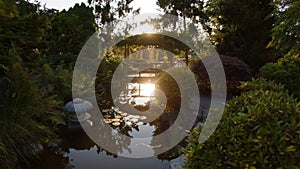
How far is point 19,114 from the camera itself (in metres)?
3.58

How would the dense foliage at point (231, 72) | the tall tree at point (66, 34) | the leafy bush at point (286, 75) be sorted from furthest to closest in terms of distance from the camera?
the tall tree at point (66, 34), the dense foliage at point (231, 72), the leafy bush at point (286, 75)

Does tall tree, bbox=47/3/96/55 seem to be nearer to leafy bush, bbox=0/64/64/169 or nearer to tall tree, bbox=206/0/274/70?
tall tree, bbox=206/0/274/70

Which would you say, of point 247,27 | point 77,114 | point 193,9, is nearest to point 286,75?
point 77,114

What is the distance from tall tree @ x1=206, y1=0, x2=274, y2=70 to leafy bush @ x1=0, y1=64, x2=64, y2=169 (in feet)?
25.9

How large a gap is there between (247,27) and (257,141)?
922 cm

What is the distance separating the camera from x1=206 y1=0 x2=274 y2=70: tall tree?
31.1ft

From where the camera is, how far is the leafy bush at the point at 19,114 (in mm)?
3363

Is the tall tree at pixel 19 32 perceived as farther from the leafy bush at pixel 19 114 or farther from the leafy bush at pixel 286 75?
the leafy bush at pixel 286 75

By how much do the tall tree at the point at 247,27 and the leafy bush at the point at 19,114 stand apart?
7909mm

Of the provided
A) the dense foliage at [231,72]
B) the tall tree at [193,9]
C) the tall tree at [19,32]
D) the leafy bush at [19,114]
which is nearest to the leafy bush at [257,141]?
the leafy bush at [19,114]

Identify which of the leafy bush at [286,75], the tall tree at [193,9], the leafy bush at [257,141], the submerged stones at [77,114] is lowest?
the submerged stones at [77,114]

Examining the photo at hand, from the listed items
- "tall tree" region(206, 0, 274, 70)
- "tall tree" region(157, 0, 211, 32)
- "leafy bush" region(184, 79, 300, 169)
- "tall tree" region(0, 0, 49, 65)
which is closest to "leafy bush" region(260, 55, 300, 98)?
"leafy bush" region(184, 79, 300, 169)

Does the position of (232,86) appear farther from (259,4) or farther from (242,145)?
(242,145)

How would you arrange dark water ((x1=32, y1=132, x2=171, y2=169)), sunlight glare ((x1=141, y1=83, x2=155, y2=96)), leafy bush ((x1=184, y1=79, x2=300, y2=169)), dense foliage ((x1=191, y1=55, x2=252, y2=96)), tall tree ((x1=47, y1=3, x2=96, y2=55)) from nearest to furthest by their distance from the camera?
1. leafy bush ((x1=184, y1=79, x2=300, y2=169))
2. dark water ((x1=32, y1=132, x2=171, y2=169))
3. dense foliage ((x1=191, y1=55, x2=252, y2=96))
4. tall tree ((x1=47, y1=3, x2=96, y2=55))
5. sunlight glare ((x1=141, y1=83, x2=155, y2=96))
